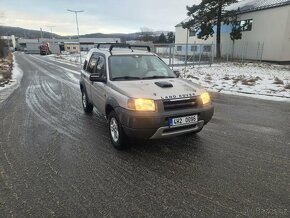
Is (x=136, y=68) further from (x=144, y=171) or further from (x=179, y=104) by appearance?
(x=144, y=171)

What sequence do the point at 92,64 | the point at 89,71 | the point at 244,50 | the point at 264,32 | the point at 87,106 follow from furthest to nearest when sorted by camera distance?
the point at 244,50, the point at 264,32, the point at 87,106, the point at 89,71, the point at 92,64

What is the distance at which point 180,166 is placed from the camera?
161 inches

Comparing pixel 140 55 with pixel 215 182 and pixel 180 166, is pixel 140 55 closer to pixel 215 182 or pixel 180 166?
pixel 180 166

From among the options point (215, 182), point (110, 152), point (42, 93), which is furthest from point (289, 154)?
point (42, 93)

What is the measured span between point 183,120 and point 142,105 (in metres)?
0.78

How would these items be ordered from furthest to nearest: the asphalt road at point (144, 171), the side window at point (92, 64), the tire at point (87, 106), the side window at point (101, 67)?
the tire at point (87, 106) < the side window at point (92, 64) < the side window at point (101, 67) < the asphalt road at point (144, 171)

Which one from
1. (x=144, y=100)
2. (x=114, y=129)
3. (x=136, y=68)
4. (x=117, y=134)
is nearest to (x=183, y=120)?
(x=144, y=100)

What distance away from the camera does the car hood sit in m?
4.30

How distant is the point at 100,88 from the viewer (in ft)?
18.2

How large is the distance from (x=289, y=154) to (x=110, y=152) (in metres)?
3.27

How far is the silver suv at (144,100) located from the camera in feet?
13.7

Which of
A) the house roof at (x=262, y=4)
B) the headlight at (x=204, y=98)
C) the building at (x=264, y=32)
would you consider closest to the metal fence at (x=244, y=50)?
the building at (x=264, y=32)

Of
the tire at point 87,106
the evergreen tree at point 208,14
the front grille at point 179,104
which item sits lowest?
the tire at point 87,106

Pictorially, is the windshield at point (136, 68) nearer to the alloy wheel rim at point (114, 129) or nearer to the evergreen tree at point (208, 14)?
the alloy wheel rim at point (114, 129)
